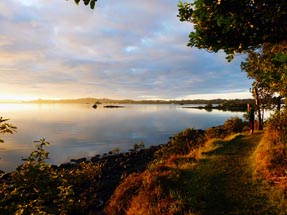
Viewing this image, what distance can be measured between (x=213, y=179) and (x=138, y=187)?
4223 millimetres

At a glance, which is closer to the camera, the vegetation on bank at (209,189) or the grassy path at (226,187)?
the grassy path at (226,187)

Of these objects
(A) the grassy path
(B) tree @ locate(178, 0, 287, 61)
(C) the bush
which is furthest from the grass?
(B) tree @ locate(178, 0, 287, 61)

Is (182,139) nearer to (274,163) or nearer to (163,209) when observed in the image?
(274,163)

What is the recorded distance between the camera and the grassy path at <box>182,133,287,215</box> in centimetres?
1046

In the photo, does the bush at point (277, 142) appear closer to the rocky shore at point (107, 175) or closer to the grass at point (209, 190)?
the grass at point (209, 190)

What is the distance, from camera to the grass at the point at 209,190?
34.6ft

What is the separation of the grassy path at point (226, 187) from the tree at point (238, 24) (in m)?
5.60

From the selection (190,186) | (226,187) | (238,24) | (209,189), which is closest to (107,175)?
(190,186)

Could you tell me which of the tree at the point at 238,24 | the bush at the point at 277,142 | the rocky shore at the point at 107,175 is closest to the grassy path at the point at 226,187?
the bush at the point at 277,142

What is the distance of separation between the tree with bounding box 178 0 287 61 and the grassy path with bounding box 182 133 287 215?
5599mm

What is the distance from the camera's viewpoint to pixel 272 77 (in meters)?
10.4

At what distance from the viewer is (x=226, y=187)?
12.6 m

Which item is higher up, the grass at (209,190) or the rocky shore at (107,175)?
the grass at (209,190)

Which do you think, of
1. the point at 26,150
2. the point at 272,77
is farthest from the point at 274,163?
the point at 26,150
